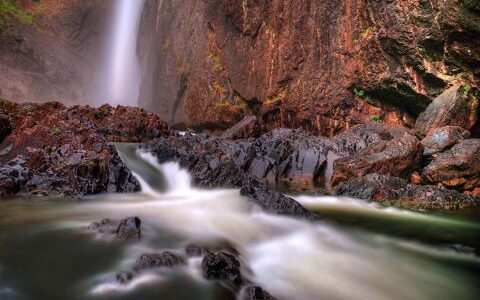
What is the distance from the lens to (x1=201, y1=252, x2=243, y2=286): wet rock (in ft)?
10.8

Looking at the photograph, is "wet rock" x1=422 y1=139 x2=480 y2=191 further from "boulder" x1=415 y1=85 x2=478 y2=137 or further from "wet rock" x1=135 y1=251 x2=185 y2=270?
"wet rock" x1=135 y1=251 x2=185 y2=270

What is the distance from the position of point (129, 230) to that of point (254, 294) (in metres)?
1.95

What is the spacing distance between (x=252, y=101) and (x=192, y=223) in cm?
1138

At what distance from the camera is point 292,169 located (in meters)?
9.62

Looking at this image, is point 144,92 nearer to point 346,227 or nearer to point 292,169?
point 292,169

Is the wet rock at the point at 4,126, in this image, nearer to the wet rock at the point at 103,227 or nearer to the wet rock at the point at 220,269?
the wet rock at the point at 103,227

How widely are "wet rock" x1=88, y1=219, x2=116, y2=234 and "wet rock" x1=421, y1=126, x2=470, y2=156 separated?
22.8ft

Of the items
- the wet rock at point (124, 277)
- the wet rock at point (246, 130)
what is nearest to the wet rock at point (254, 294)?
the wet rock at point (124, 277)

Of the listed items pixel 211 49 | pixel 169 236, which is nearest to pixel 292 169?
pixel 169 236

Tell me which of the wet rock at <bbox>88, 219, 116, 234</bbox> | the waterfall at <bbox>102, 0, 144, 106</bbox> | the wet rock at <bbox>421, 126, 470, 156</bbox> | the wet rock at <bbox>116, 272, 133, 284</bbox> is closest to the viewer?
the wet rock at <bbox>116, 272, 133, 284</bbox>

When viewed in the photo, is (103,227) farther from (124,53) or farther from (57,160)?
(124,53)

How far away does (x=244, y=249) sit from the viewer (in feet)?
14.4

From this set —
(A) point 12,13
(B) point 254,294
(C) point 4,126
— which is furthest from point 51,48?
(B) point 254,294

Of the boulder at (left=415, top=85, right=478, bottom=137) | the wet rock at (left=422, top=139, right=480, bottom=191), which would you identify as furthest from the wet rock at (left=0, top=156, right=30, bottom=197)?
the boulder at (left=415, top=85, right=478, bottom=137)
